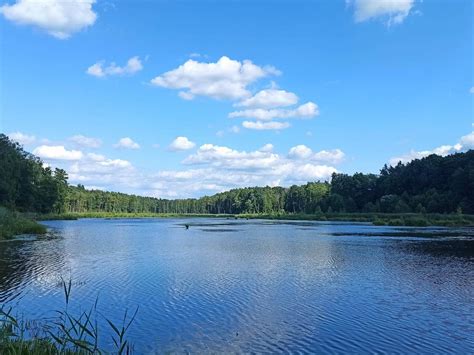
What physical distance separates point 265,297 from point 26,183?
330ft

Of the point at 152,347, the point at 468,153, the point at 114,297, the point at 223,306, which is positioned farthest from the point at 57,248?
the point at 468,153

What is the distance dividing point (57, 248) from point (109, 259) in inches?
333

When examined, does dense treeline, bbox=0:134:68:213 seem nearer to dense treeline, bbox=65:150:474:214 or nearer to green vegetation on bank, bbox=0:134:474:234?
green vegetation on bank, bbox=0:134:474:234

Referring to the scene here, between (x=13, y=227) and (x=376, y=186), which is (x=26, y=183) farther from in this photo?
(x=376, y=186)

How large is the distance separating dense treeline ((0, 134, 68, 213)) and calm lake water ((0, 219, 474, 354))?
177ft

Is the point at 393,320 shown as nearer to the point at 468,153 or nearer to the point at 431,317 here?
the point at 431,317

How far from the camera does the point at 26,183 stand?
106 m

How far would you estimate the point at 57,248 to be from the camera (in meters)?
37.8

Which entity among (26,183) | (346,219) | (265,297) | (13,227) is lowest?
(265,297)

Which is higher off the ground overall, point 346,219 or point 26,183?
point 26,183

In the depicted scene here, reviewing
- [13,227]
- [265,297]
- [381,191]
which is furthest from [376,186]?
[265,297]

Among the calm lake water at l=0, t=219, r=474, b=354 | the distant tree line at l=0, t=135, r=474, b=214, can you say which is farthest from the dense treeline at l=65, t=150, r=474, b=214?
the calm lake water at l=0, t=219, r=474, b=354

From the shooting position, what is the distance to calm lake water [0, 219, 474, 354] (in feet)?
44.0

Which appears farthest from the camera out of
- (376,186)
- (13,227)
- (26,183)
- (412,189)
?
(376,186)
